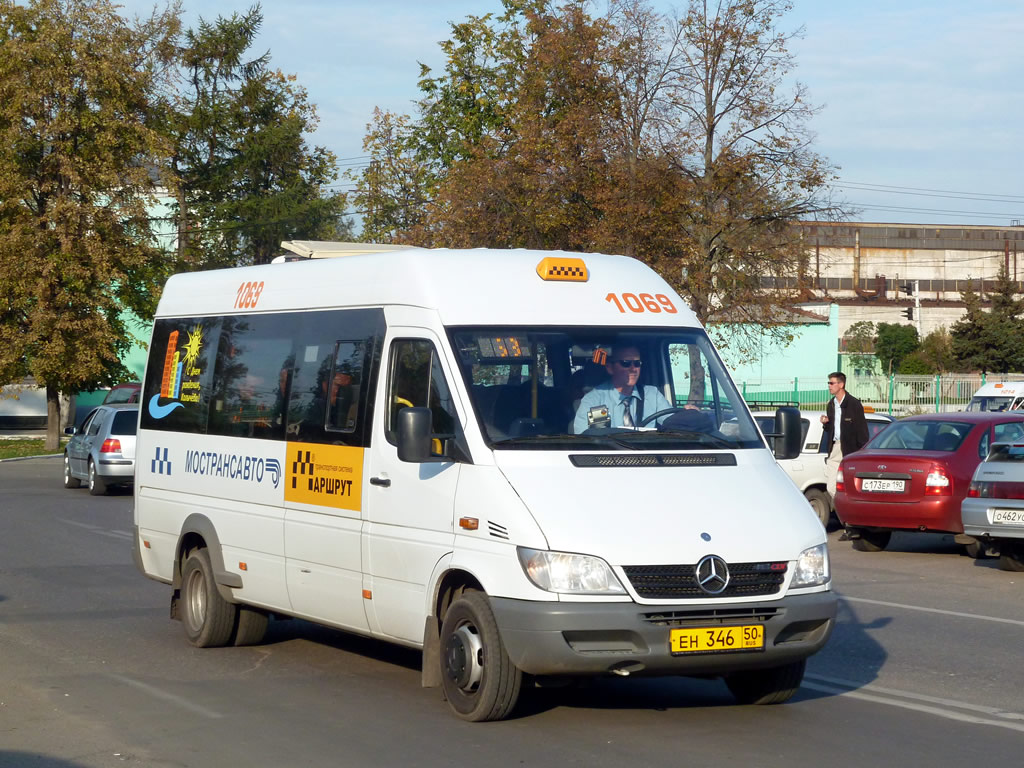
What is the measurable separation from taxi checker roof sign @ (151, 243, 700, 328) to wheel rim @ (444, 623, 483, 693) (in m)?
1.75

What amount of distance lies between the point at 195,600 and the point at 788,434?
14.5 ft

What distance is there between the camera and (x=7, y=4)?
1695 inches

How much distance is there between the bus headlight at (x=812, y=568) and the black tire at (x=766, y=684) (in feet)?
1.89

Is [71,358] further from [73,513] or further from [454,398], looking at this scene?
[454,398]

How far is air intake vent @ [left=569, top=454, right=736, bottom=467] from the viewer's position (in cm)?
728

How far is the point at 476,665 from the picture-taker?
719 cm

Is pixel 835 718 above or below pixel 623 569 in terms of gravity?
below

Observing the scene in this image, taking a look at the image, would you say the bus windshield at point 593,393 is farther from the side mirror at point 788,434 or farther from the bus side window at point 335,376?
the bus side window at point 335,376

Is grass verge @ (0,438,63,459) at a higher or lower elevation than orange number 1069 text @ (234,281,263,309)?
lower

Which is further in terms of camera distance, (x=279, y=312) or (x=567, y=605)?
(x=279, y=312)

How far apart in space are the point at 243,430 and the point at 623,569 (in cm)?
382

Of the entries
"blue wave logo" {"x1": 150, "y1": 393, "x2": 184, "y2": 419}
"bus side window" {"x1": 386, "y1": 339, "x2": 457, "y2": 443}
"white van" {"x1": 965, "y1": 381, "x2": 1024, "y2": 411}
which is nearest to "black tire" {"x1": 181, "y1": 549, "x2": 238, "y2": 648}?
"blue wave logo" {"x1": 150, "y1": 393, "x2": 184, "y2": 419}

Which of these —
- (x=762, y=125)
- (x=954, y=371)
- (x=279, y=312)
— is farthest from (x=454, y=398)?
→ (x=954, y=371)

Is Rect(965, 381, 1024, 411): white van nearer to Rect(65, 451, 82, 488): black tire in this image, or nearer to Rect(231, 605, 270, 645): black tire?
A: Rect(65, 451, 82, 488): black tire
